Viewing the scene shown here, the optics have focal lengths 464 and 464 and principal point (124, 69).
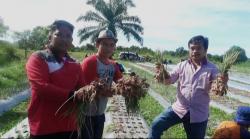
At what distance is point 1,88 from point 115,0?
2915cm

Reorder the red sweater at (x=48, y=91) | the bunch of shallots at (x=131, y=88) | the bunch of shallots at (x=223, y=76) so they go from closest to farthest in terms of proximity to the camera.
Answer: the red sweater at (x=48, y=91)
the bunch of shallots at (x=131, y=88)
the bunch of shallots at (x=223, y=76)

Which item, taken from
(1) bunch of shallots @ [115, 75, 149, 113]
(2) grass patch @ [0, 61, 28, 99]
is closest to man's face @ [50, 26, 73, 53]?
(1) bunch of shallots @ [115, 75, 149, 113]

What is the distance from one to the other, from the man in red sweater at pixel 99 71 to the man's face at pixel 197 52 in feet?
2.75

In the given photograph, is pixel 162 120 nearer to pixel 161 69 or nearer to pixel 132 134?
pixel 161 69

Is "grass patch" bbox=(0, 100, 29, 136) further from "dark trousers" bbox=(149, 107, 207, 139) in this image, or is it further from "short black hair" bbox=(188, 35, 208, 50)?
Result: "short black hair" bbox=(188, 35, 208, 50)

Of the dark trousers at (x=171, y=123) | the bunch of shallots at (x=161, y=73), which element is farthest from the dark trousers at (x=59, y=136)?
the bunch of shallots at (x=161, y=73)

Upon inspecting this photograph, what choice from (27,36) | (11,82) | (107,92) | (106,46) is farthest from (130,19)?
(107,92)

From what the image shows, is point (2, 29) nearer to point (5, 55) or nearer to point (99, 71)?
point (5, 55)

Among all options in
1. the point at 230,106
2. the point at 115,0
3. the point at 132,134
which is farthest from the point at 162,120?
the point at 115,0

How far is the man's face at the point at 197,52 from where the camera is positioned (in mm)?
5059

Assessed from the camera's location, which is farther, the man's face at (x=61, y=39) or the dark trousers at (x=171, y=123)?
the dark trousers at (x=171, y=123)

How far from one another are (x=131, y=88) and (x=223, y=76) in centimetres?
105

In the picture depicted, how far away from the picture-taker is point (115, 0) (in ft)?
146

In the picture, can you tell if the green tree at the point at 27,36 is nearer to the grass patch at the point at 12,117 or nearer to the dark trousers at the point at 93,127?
the grass patch at the point at 12,117
